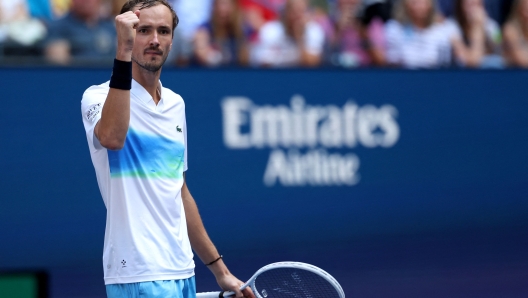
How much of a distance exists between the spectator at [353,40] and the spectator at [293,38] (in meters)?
0.16

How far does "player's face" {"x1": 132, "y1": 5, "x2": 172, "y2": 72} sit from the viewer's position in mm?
3096

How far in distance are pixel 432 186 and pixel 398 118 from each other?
0.65 meters

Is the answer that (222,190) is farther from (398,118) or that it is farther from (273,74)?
(398,118)

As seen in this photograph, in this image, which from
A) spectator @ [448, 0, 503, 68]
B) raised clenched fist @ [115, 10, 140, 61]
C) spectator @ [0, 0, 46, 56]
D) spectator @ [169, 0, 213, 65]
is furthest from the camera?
spectator @ [448, 0, 503, 68]

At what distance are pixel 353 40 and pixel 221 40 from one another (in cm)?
116

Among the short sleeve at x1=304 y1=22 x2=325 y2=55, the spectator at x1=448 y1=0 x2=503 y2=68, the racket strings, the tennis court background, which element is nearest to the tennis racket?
the racket strings

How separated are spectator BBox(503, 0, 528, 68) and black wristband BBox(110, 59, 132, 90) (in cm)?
550

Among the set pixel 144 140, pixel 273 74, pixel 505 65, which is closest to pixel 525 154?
pixel 505 65

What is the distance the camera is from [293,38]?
7.07 meters

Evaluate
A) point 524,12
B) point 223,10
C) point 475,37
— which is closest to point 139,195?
point 223,10

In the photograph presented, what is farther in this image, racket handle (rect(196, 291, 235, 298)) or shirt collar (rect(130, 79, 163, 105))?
racket handle (rect(196, 291, 235, 298))

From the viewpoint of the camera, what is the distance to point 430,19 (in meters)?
7.41

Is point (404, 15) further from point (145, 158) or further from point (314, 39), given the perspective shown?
point (145, 158)

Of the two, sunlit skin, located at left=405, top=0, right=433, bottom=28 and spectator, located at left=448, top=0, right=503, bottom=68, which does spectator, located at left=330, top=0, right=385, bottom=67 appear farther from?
spectator, located at left=448, top=0, right=503, bottom=68
